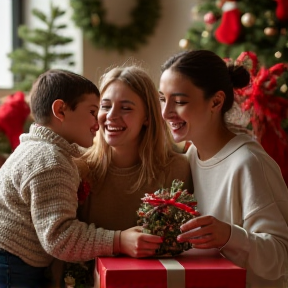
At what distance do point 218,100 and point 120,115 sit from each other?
0.29 meters

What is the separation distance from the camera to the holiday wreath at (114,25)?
3896 millimetres

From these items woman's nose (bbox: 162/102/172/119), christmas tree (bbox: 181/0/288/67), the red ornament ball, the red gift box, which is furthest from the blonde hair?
the red ornament ball

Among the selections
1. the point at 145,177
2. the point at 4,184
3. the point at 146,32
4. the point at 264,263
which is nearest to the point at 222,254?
the point at 264,263

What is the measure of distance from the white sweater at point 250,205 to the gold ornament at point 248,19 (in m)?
Answer: 1.53

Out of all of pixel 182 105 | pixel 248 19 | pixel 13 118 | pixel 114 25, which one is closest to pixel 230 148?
pixel 182 105

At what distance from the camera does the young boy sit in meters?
1.45

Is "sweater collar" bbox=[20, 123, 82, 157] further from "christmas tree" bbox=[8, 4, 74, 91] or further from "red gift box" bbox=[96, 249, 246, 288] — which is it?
"christmas tree" bbox=[8, 4, 74, 91]

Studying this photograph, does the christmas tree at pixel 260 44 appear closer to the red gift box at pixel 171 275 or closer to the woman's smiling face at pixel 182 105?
the woman's smiling face at pixel 182 105

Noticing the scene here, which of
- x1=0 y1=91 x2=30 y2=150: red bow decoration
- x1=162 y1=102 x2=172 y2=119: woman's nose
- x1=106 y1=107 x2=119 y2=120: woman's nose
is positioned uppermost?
x1=162 y1=102 x2=172 y2=119: woman's nose

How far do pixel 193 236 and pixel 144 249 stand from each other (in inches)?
4.6

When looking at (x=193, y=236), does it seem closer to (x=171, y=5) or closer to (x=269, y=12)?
(x=269, y=12)

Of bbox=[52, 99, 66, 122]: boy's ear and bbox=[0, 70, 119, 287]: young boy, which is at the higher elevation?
bbox=[52, 99, 66, 122]: boy's ear

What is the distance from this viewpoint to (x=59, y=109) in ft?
5.39

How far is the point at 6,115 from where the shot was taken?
2875 millimetres
